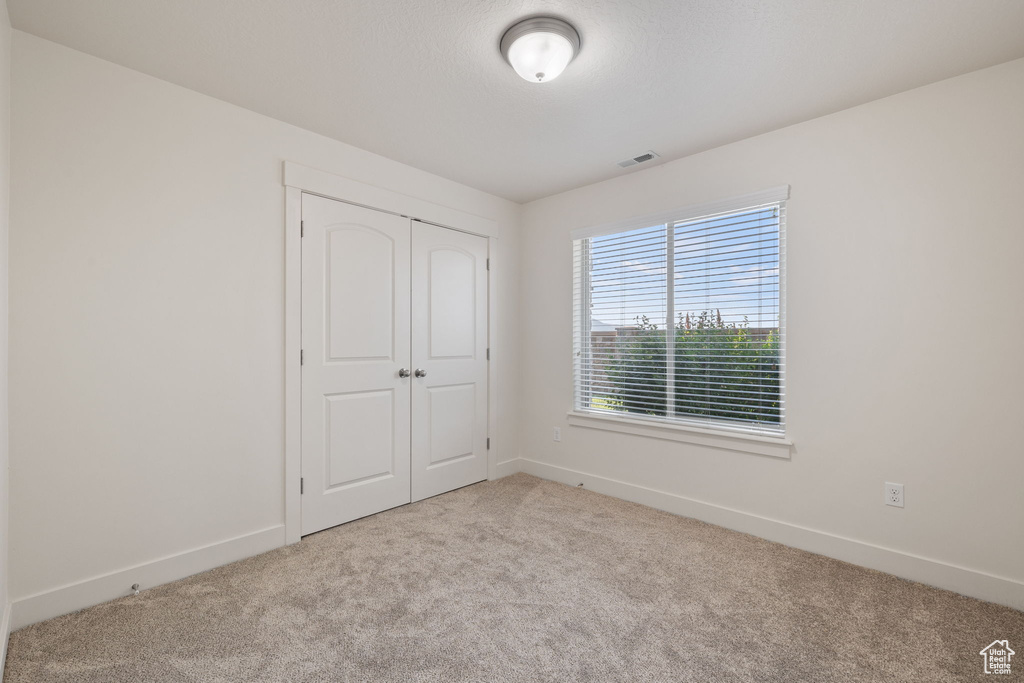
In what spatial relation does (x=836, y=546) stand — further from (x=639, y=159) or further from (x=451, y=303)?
(x=451, y=303)

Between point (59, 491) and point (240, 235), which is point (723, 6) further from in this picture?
point (59, 491)

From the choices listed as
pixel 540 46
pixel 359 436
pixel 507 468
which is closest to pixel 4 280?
pixel 359 436

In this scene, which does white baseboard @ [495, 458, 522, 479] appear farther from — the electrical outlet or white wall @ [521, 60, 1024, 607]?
the electrical outlet

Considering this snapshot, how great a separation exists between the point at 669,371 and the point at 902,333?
4.24ft

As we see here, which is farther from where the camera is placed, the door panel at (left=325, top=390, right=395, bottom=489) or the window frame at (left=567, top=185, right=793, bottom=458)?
the door panel at (left=325, top=390, right=395, bottom=489)

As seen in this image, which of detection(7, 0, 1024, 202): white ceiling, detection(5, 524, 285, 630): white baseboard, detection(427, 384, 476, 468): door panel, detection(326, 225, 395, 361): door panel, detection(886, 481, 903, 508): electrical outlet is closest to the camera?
detection(7, 0, 1024, 202): white ceiling

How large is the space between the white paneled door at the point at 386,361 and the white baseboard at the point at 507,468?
0.15 meters

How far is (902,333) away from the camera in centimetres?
235

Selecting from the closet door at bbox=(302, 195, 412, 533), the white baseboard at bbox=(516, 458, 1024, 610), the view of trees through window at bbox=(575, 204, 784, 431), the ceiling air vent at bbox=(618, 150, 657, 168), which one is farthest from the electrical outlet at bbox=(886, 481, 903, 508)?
the closet door at bbox=(302, 195, 412, 533)

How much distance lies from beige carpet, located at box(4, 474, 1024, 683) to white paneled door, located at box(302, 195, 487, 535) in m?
0.50

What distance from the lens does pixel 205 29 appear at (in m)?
1.90

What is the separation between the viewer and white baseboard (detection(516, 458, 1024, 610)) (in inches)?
83.6

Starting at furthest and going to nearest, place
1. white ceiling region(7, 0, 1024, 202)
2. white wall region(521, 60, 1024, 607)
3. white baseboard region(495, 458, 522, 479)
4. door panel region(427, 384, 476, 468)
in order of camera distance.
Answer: white baseboard region(495, 458, 522, 479) < door panel region(427, 384, 476, 468) < white wall region(521, 60, 1024, 607) < white ceiling region(7, 0, 1024, 202)

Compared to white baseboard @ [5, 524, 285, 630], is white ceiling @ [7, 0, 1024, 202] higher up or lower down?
higher up
